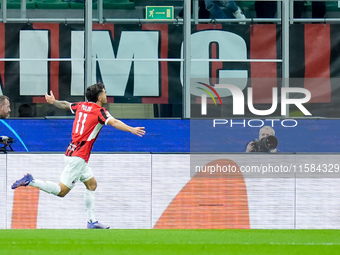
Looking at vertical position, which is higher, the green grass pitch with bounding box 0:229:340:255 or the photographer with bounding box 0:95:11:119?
the photographer with bounding box 0:95:11:119

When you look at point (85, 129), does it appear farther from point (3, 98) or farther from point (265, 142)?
point (265, 142)

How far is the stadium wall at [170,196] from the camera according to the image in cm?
1169

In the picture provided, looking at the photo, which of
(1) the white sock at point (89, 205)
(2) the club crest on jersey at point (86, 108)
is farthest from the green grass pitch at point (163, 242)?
(2) the club crest on jersey at point (86, 108)

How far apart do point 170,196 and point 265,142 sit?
190 centimetres

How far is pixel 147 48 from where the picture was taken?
13.7 meters

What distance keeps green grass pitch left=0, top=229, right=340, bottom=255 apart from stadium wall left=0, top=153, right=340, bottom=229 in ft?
5.34

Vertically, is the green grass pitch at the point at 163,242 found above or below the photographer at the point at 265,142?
below

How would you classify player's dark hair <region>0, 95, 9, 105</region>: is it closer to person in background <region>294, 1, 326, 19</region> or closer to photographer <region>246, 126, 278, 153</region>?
photographer <region>246, 126, 278, 153</region>

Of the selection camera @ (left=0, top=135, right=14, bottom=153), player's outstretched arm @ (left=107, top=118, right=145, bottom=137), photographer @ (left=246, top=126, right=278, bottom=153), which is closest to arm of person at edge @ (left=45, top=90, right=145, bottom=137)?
player's outstretched arm @ (left=107, top=118, right=145, bottom=137)

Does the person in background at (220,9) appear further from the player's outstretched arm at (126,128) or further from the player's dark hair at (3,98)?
the player's outstretched arm at (126,128)

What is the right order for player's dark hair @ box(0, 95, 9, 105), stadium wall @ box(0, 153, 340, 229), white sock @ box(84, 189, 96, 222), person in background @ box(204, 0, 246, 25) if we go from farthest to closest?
person in background @ box(204, 0, 246, 25) → player's dark hair @ box(0, 95, 9, 105) → stadium wall @ box(0, 153, 340, 229) → white sock @ box(84, 189, 96, 222)

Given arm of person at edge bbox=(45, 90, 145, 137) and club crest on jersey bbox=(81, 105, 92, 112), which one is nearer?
arm of person at edge bbox=(45, 90, 145, 137)

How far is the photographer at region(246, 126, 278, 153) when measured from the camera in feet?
42.4

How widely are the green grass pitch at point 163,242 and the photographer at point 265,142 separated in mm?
2998
